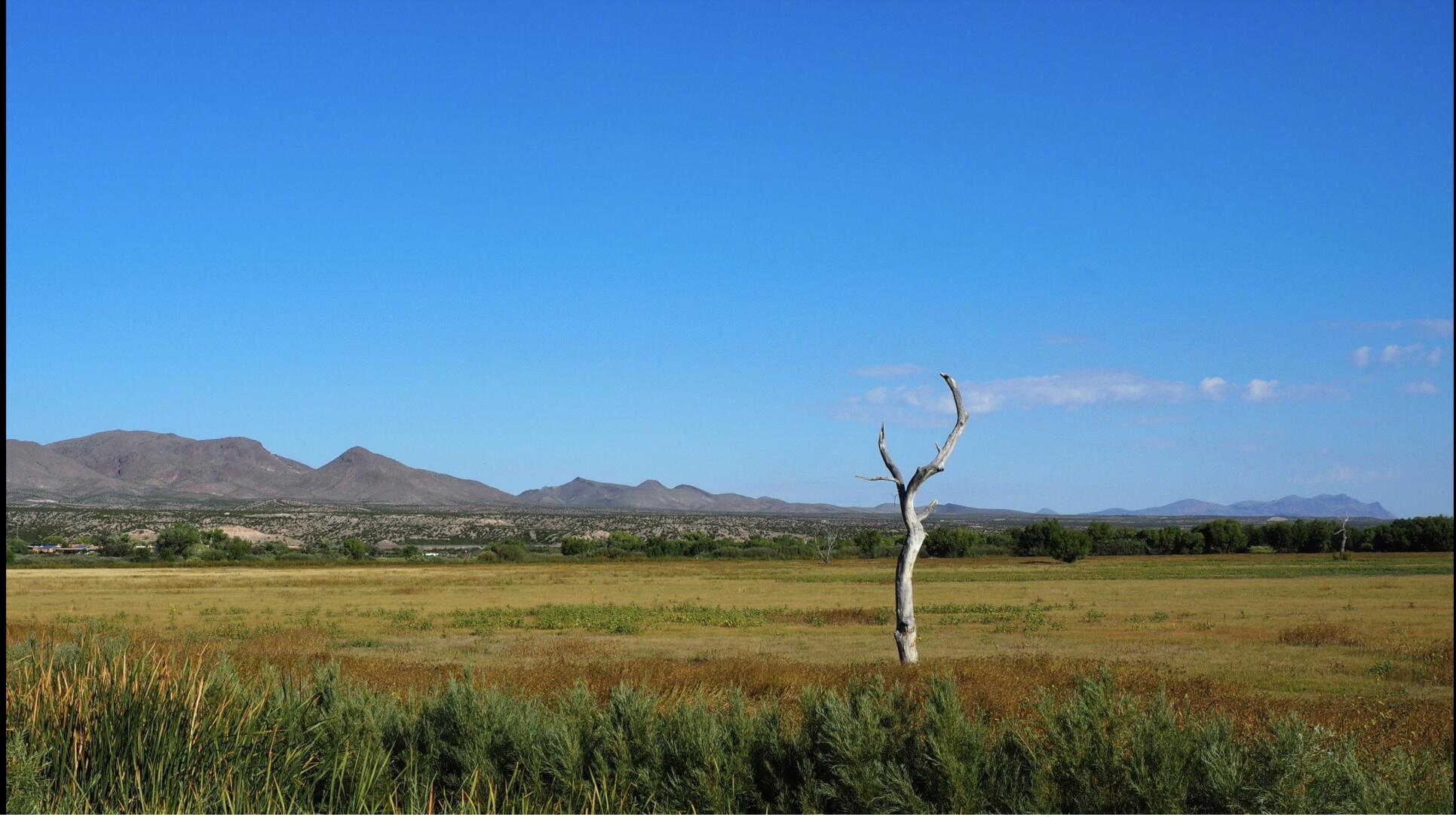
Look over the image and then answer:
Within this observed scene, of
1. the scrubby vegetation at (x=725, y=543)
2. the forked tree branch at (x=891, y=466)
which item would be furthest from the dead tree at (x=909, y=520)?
the scrubby vegetation at (x=725, y=543)

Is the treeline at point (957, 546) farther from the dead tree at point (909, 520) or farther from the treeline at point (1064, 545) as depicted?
the dead tree at point (909, 520)

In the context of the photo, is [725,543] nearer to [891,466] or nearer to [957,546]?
[957,546]

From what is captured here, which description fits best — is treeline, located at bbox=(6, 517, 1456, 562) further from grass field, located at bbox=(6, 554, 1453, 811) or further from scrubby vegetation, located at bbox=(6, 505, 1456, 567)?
grass field, located at bbox=(6, 554, 1453, 811)

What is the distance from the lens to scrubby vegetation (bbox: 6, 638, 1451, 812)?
24.5 feet

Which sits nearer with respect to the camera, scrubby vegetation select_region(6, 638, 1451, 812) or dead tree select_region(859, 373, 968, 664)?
Answer: scrubby vegetation select_region(6, 638, 1451, 812)

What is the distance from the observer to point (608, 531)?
545ft

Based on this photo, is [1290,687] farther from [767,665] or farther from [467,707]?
[467,707]

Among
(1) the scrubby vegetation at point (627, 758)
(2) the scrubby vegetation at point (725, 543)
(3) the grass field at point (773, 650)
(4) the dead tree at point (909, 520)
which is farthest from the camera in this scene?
(2) the scrubby vegetation at point (725, 543)

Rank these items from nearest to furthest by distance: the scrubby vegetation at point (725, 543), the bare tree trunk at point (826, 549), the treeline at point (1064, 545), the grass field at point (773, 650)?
the grass field at point (773, 650)
the scrubby vegetation at point (725, 543)
the treeline at point (1064, 545)
the bare tree trunk at point (826, 549)

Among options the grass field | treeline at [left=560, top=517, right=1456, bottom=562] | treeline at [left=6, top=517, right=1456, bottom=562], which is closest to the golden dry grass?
the grass field

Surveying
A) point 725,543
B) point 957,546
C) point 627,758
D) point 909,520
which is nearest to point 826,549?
point 725,543

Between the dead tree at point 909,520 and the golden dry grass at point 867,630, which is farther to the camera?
the dead tree at point 909,520

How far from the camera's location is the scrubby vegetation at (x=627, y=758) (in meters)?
7.48

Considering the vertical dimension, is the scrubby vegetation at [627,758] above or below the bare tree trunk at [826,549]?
above
